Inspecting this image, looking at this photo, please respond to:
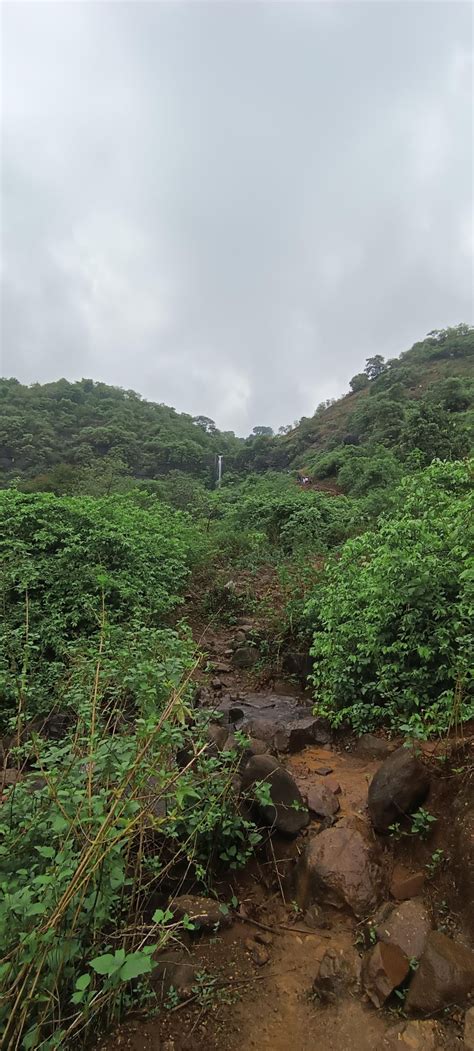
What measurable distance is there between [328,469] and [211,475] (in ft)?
41.5

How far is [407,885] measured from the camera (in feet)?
8.60

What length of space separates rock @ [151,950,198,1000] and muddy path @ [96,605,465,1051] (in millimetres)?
16

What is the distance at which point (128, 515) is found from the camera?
9.15 metres

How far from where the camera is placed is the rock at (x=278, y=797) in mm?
3125

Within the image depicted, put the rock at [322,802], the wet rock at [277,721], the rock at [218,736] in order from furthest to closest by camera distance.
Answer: the wet rock at [277,721], the rock at [218,736], the rock at [322,802]

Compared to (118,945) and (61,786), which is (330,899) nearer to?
(118,945)

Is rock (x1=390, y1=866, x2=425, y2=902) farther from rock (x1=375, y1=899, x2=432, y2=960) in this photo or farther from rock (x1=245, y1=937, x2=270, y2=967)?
rock (x1=245, y1=937, x2=270, y2=967)

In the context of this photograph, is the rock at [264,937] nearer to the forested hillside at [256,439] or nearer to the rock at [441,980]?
the rock at [441,980]

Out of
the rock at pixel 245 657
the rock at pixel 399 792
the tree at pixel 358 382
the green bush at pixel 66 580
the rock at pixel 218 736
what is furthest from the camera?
the tree at pixel 358 382

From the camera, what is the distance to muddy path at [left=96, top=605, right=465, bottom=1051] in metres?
1.95

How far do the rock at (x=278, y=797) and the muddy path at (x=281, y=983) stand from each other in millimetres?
83

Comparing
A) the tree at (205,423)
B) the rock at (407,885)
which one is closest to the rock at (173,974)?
the rock at (407,885)

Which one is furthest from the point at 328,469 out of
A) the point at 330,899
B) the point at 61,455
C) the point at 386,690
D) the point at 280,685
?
the point at 330,899

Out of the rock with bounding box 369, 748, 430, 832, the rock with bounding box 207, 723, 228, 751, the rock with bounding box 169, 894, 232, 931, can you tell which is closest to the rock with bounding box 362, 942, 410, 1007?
the rock with bounding box 169, 894, 232, 931
